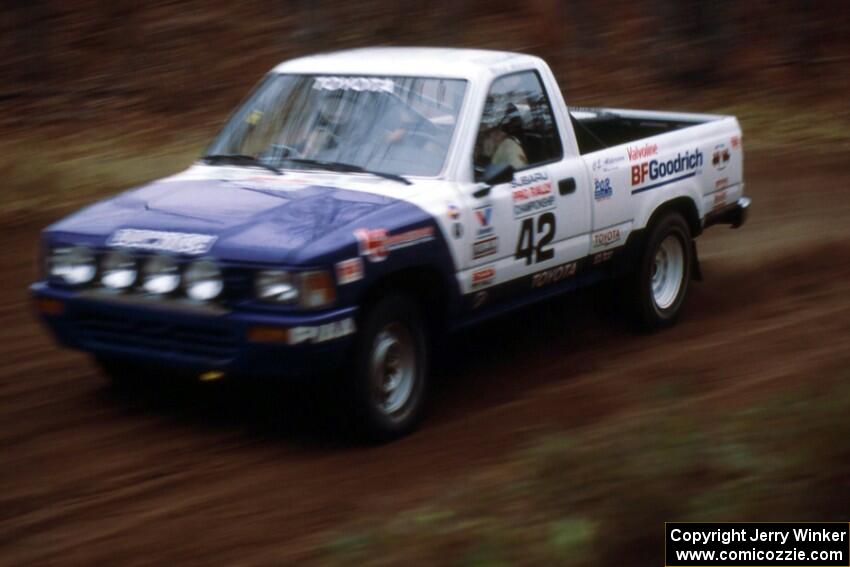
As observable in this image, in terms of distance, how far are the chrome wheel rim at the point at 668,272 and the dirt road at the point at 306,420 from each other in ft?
0.77

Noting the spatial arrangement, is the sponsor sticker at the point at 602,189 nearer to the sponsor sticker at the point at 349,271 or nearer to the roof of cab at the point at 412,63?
the roof of cab at the point at 412,63

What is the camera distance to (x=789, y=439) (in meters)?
4.62

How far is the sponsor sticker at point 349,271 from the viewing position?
5758mm

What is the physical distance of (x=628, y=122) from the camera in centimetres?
942

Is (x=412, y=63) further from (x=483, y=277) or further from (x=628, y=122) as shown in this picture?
(x=628, y=122)

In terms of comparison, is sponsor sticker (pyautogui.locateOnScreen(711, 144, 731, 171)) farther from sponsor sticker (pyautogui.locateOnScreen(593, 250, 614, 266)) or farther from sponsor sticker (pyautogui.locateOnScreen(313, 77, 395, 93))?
sponsor sticker (pyautogui.locateOnScreen(313, 77, 395, 93))

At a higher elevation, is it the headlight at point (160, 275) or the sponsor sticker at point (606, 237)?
the headlight at point (160, 275)

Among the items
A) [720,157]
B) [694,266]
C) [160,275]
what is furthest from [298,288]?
[720,157]

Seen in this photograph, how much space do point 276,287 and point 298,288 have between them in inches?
4.1

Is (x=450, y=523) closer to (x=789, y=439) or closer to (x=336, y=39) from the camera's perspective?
(x=789, y=439)

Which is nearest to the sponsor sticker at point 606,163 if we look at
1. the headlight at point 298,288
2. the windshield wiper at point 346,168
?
the windshield wiper at point 346,168

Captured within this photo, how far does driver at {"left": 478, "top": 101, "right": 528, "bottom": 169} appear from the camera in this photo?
7.06 metres

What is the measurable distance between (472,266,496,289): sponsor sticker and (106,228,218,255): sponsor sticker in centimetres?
151

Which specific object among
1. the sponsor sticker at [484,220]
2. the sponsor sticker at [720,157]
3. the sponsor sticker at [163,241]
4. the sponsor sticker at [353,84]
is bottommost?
the sponsor sticker at [720,157]
